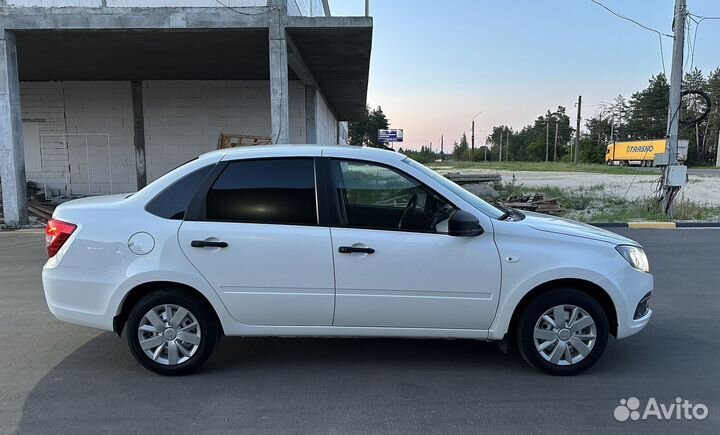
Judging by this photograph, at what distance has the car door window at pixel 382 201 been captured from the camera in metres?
3.78

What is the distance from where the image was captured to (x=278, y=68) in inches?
461

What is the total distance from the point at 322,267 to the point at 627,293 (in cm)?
228

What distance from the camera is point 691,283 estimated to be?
664 centimetres

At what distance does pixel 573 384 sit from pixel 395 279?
1.53 metres

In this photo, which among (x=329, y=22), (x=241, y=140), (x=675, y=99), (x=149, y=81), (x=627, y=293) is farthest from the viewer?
(x=149, y=81)

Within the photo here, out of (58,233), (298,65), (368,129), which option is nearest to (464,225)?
(58,233)

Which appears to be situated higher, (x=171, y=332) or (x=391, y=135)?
(x=391, y=135)

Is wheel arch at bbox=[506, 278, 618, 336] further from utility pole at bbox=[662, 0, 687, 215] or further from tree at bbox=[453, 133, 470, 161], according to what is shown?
tree at bbox=[453, 133, 470, 161]

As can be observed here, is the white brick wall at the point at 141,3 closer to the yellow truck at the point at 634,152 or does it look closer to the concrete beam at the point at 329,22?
the concrete beam at the point at 329,22

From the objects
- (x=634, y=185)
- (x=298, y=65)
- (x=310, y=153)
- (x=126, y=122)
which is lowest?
(x=634, y=185)

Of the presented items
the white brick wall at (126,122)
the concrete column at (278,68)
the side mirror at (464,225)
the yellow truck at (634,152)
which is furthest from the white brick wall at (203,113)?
the yellow truck at (634,152)

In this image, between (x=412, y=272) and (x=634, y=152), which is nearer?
(x=412, y=272)

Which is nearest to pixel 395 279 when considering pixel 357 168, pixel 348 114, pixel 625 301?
pixel 357 168

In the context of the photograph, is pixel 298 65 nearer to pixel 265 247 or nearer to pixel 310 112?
pixel 310 112
